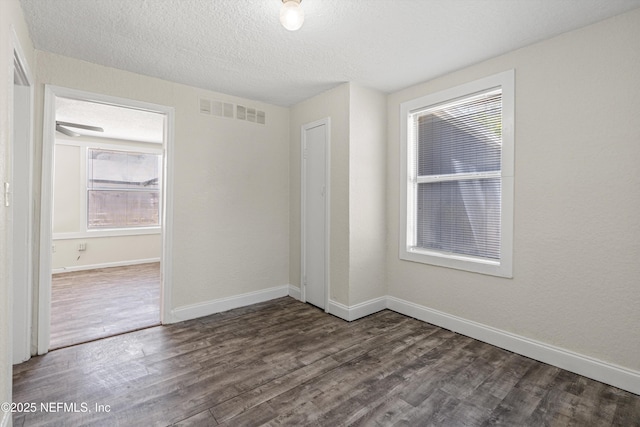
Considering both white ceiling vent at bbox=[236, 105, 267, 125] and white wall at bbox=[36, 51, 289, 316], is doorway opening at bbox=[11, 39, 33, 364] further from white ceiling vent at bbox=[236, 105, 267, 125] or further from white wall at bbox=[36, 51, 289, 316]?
white ceiling vent at bbox=[236, 105, 267, 125]

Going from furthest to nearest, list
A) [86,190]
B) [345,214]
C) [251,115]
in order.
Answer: [86,190] → [251,115] → [345,214]

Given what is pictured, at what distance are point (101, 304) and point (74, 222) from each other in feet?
9.40

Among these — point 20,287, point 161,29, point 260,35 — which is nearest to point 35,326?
point 20,287

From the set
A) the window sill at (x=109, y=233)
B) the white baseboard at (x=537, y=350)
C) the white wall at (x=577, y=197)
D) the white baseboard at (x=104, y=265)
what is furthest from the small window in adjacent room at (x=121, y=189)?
the white wall at (x=577, y=197)

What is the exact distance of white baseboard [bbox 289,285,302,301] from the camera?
4051 mm

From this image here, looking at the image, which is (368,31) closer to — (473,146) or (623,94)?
(473,146)

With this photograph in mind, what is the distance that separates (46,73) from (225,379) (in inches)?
116

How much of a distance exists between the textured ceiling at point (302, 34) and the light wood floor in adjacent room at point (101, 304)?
2590 mm

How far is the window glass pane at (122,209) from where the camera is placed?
241 inches

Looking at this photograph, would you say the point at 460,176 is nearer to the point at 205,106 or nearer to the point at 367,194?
the point at 367,194

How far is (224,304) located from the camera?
12.0 ft

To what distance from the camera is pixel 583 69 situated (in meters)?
2.28

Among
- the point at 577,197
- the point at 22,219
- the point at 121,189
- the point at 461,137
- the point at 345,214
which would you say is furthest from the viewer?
the point at 121,189

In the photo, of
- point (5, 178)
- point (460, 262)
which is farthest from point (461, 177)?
point (5, 178)
